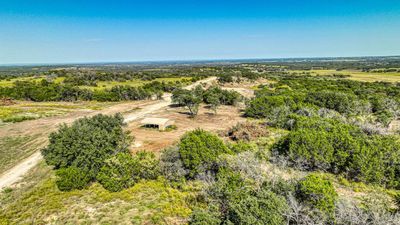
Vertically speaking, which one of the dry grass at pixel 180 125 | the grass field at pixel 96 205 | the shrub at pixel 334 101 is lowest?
the dry grass at pixel 180 125

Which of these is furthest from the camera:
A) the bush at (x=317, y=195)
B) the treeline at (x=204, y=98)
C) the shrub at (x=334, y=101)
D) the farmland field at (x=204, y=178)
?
the treeline at (x=204, y=98)

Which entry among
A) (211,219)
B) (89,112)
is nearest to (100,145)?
(211,219)

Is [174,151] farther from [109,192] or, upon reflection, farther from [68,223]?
[68,223]

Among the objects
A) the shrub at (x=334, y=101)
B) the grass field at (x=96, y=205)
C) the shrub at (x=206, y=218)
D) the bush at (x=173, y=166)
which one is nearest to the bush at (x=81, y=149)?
the grass field at (x=96, y=205)

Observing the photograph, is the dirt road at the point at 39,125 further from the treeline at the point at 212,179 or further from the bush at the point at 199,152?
the bush at the point at 199,152

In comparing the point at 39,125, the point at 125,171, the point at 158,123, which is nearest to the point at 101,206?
the point at 125,171

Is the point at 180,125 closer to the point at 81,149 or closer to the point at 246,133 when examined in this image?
the point at 246,133
